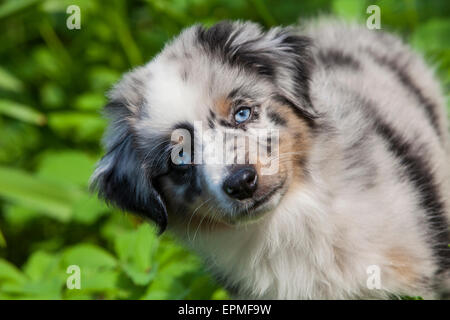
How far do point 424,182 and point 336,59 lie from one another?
94 centimetres

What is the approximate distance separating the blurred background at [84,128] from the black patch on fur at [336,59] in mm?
544

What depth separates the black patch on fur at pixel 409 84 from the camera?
381cm

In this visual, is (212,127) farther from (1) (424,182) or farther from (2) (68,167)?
(2) (68,167)

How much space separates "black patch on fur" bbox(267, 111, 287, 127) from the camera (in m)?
2.92

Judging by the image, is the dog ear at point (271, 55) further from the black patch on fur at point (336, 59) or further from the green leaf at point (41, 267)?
the green leaf at point (41, 267)

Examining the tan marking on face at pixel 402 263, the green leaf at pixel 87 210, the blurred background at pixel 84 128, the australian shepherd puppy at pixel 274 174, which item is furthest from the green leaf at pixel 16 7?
the tan marking on face at pixel 402 263

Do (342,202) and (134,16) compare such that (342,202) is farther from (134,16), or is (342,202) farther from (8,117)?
(8,117)

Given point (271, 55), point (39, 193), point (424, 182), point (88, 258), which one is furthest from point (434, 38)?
point (39, 193)

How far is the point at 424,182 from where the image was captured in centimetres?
322

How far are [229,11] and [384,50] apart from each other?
1.71 metres

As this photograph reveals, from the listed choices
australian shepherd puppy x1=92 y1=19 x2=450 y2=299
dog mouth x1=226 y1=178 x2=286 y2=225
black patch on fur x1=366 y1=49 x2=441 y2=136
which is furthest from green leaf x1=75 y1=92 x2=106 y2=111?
dog mouth x1=226 y1=178 x2=286 y2=225

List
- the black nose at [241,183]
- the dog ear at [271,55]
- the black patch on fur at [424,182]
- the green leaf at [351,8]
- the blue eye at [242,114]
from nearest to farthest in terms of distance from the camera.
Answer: the black nose at [241,183], the blue eye at [242,114], the dog ear at [271,55], the black patch on fur at [424,182], the green leaf at [351,8]

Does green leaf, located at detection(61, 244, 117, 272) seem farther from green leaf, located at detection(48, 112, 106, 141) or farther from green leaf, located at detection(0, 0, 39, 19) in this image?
green leaf, located at detection(0, 0, 39, 19)

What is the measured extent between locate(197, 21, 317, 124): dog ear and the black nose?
0.46 m
